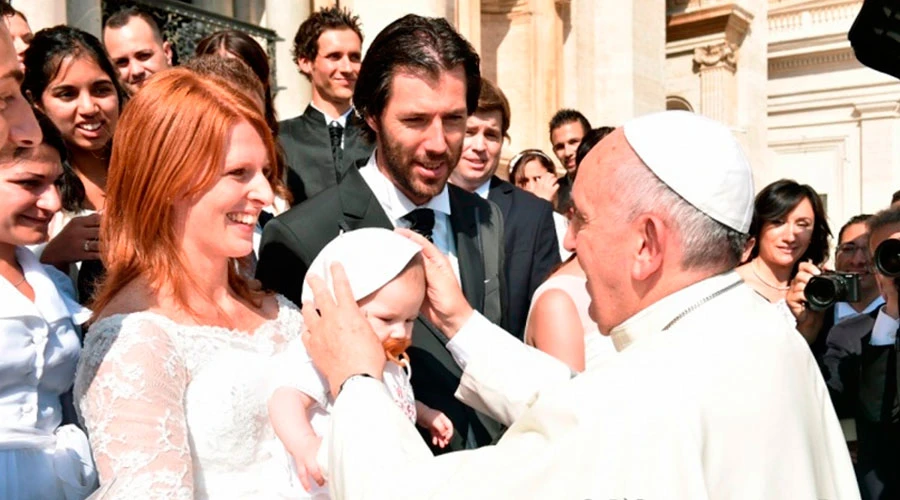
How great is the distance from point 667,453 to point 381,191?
1.79m

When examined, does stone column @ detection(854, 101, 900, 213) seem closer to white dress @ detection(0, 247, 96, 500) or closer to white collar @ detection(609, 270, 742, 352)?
white collar @ detection(609, 270, 742, 352)

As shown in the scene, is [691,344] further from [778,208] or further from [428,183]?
[778,208]

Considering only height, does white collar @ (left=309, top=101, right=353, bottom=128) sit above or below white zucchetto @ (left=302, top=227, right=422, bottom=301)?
above

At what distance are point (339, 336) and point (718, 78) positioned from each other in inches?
778

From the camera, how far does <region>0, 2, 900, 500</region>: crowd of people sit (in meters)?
1.88

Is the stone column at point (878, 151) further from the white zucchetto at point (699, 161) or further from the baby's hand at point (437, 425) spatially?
the white zucchetto at point (699, 161)

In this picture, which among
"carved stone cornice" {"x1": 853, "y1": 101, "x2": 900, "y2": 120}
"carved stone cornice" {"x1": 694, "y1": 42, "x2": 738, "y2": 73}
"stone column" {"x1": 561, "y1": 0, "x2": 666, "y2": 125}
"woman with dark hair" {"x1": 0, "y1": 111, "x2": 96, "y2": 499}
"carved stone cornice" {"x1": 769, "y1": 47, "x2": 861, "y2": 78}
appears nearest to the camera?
"woman with dark hair" {"x1": 0, "y1": 111, "x2": 96, "y2": 499}

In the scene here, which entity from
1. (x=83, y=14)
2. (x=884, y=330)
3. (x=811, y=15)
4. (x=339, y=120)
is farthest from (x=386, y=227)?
(x=811, y=15)

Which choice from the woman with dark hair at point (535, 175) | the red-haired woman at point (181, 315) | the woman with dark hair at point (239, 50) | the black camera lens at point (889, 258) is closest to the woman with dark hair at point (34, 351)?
the red-haired woman at point (181, 315)

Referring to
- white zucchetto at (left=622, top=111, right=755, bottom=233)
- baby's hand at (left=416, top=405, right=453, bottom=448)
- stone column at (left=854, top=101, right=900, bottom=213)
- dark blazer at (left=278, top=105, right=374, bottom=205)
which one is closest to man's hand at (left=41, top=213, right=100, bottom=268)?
baby's hand at (left=416, top=405, right=453, bottom=448)

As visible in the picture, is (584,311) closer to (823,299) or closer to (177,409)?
(177,409)

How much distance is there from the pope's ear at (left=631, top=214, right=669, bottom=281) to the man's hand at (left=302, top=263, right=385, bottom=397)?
0.69 metres

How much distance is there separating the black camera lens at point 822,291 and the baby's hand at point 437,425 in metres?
2.74

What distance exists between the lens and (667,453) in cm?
177
